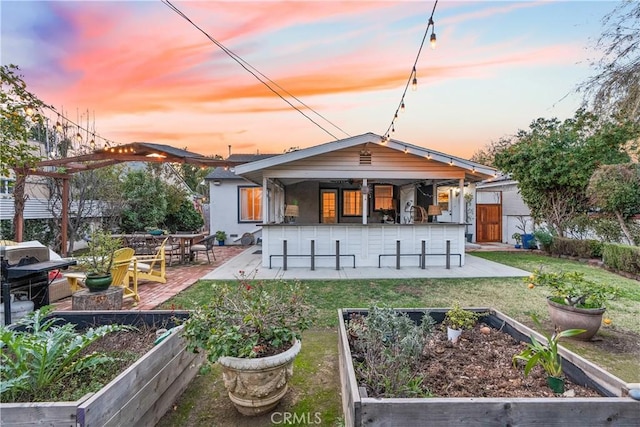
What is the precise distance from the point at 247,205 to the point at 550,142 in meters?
12.0

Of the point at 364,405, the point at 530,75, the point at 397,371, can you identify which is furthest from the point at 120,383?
the point at 530,75

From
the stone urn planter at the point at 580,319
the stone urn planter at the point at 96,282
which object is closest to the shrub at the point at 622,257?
the stone urn planter at the point at 580,319

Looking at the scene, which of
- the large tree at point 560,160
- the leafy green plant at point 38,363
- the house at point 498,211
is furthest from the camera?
the house at point 498,211

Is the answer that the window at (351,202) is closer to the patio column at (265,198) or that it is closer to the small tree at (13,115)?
the patio column at (265,198)

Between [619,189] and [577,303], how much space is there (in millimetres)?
8041

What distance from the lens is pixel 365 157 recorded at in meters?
7.94

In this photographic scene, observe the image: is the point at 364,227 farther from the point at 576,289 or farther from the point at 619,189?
the point at 619,189

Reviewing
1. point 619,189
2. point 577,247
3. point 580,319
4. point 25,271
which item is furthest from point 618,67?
point 25,271

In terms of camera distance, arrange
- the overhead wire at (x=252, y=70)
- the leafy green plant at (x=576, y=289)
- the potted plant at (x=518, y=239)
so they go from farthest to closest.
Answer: the potted plant at (x=518, y=239) → the overhead wire at (x=252, y=70) → the leafy green plant at (x=576, y=289)

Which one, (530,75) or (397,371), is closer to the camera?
(397,371)

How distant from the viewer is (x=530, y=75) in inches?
321

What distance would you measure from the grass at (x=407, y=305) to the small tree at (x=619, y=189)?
95.1 inches

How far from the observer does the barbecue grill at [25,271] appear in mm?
3174

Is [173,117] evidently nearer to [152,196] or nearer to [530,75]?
[152,196]
